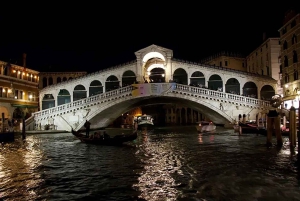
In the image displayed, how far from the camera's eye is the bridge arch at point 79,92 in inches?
1075

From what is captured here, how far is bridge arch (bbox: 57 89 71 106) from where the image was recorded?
27641 millimetres

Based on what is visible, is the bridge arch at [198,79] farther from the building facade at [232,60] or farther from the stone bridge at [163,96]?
the building facade at [232,60]

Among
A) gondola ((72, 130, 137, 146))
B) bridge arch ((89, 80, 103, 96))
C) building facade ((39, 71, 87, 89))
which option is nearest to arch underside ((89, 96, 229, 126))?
bridge arch ((89, 80, 103, 96))

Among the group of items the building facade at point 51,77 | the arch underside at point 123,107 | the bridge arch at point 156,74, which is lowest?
the arch underside at point 123,107

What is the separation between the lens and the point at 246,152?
11266 millimetres

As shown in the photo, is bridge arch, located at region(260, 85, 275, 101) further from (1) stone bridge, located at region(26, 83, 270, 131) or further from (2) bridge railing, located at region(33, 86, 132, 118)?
(2) bridge railing, located at region(33, 86, 132, 118)

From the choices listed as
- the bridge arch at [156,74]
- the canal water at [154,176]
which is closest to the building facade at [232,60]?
the bridge arch at [156,74]

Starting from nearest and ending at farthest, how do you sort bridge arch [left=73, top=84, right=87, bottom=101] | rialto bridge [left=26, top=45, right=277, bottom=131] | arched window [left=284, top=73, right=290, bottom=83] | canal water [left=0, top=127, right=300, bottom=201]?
canal water [left=0, top=127, right=300, bottom=201]
rialto bridge [left=26, top=45, right=277, bottom=131]
arched window [left=284, top=73, right=290, bottom=83]
bridge arch [left=73, top=84, right=87, bottom=101]

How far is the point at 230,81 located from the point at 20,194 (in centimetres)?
2220

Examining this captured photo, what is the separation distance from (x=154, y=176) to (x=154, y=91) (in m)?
15.3

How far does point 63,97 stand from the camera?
2772cm

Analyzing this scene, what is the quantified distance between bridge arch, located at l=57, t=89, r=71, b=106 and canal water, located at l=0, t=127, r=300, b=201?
16666 mm

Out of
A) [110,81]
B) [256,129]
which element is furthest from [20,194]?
[110,81]

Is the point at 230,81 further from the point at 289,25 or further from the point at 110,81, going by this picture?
the point at 110,81
